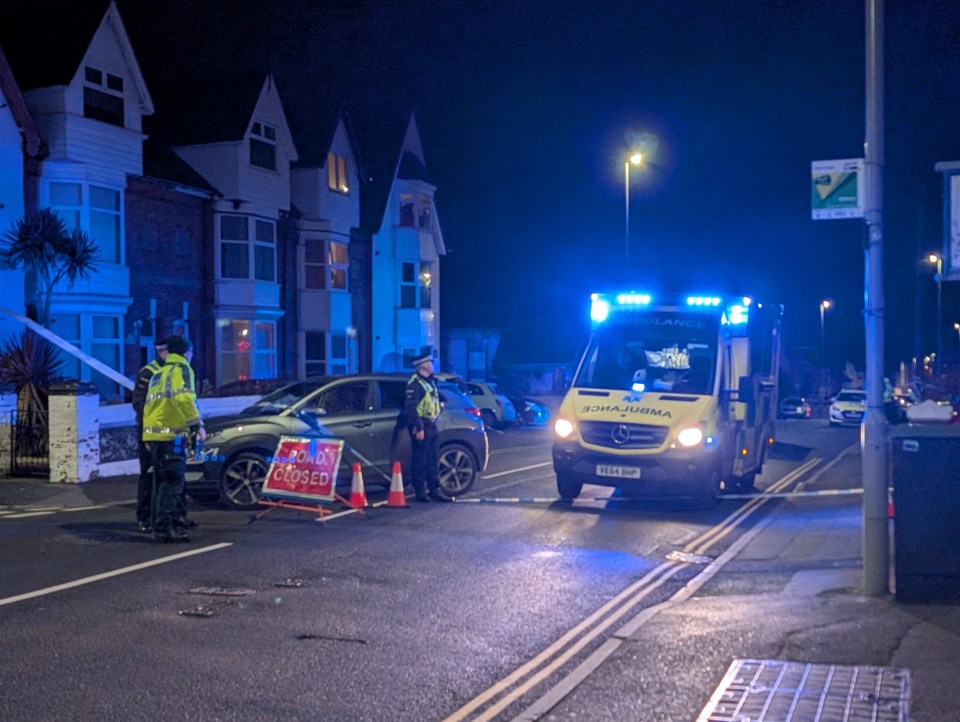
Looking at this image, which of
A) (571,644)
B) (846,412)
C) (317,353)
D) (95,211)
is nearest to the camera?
(571,644)

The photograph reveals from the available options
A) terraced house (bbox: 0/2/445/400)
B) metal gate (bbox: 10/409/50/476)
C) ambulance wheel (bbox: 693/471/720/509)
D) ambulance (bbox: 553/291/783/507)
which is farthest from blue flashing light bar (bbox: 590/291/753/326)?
terraced house (bbox: 0/2/445/400)

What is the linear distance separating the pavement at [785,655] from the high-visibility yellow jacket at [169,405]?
512 centimetres

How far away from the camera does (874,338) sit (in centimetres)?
852

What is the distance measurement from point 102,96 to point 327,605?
23.3m

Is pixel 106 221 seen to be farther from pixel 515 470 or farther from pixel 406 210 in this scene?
pixel 406 210

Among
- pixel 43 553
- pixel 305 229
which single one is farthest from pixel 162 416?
pixel 305 229

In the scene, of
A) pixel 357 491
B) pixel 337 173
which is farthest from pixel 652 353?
pixel 337 173

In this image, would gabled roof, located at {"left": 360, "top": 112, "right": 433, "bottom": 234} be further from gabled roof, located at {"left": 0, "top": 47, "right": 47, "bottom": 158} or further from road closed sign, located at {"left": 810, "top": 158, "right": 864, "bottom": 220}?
road closed sign, located at {"left": 810, "top": 158, "right": 864, "bottom": 220}

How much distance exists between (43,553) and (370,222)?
31.1m

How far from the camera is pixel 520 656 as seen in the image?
704 centimetres

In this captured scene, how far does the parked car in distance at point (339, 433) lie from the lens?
13430 millimetres

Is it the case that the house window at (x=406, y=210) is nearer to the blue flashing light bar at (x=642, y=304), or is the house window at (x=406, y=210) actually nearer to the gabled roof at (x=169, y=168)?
the gabled roof at (x=169, y=168)

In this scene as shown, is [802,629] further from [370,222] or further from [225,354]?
[370,222]

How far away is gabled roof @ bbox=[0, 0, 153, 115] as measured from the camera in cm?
2730
